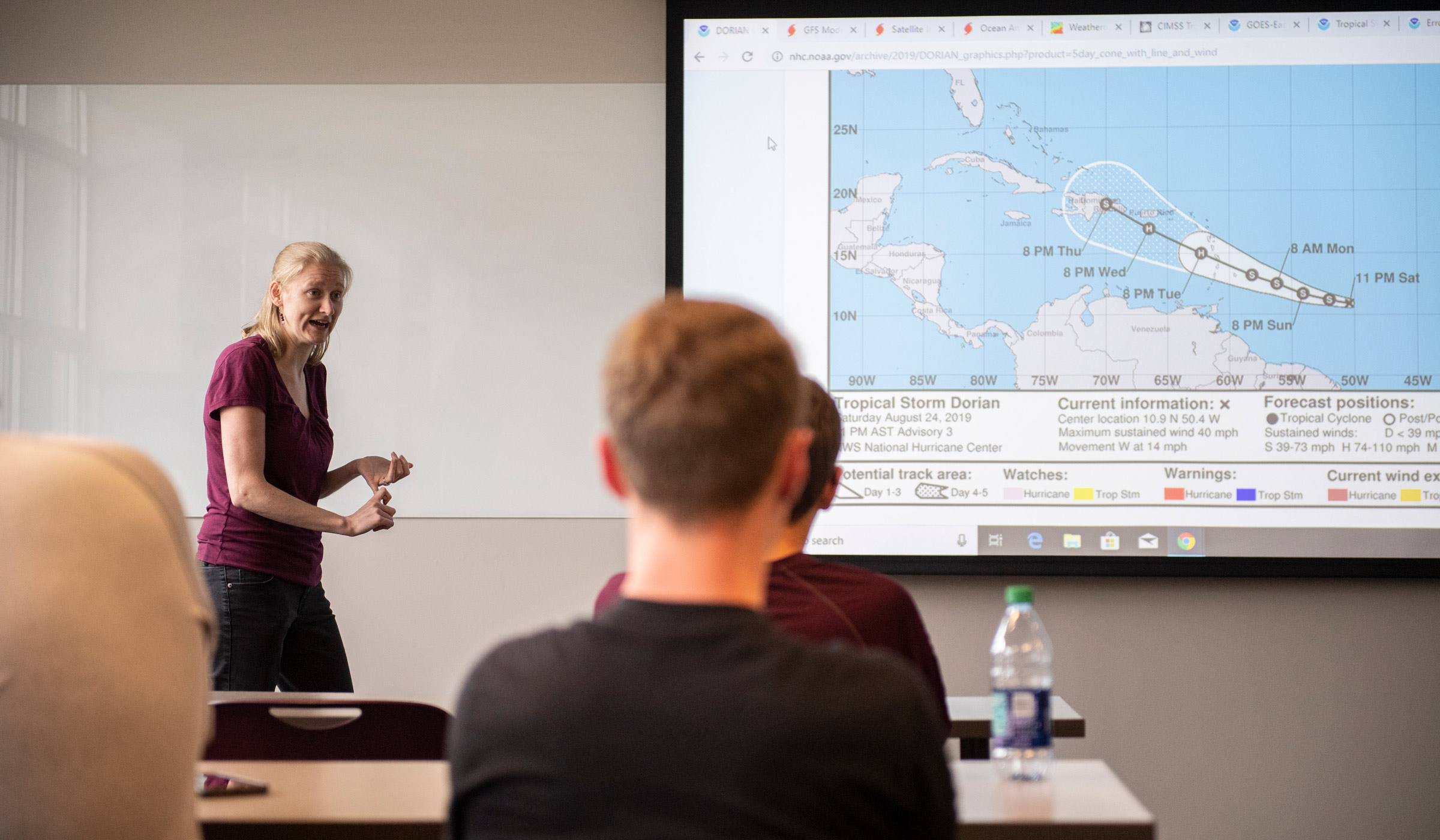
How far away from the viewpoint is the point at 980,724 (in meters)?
1.85

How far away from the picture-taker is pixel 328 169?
10.6 ft

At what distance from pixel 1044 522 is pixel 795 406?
2345 mm

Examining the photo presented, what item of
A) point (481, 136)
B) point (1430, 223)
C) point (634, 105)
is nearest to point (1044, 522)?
point (1430, 223)

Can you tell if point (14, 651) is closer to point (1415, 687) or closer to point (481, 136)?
point (481, 136)

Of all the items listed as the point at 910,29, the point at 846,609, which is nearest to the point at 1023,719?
the point at 846,609

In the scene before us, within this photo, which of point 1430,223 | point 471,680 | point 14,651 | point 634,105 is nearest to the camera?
point 471,680

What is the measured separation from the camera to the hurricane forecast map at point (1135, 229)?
9.73 feet

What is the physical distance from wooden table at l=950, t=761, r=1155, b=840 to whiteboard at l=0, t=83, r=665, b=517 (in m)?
2.02

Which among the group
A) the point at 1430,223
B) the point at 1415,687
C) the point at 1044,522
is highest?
the point at 1430,223

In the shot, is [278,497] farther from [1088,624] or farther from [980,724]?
[1088,624]

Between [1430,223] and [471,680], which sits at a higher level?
[1430,223]

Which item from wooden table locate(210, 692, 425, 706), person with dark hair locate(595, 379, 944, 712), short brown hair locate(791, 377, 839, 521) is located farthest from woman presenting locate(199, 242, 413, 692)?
short brown hair locate(791, 377, 839, 521)

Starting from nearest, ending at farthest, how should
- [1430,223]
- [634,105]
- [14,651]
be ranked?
[14,651]
[1430,223]
[634,105]

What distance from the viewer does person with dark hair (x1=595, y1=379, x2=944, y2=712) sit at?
1363 millimetres
